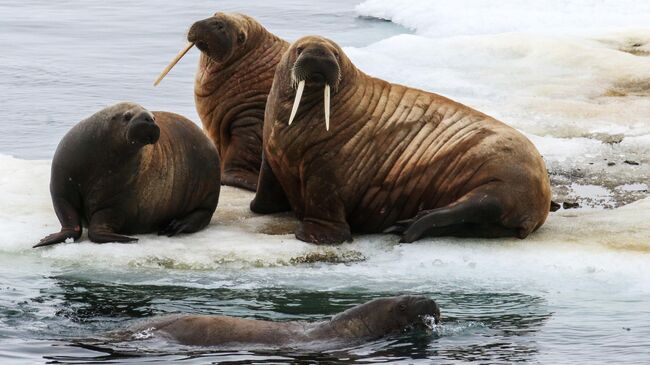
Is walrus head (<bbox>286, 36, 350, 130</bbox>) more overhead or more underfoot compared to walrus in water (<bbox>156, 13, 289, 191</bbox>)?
more overhead

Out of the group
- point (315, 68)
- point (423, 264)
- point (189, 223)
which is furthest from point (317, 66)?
point (423, 264)

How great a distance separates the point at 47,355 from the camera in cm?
695

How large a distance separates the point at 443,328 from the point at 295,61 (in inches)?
100

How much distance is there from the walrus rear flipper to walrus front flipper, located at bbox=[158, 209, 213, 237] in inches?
54.2

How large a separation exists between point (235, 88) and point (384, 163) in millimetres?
2006

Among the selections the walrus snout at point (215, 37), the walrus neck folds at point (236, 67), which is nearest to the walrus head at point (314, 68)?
the walrus snout at point (215, 37)

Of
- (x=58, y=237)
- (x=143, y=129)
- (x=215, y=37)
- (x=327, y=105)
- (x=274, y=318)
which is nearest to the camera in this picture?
(x=274, y=318)

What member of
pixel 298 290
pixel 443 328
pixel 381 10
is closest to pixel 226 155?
pixel 298 290

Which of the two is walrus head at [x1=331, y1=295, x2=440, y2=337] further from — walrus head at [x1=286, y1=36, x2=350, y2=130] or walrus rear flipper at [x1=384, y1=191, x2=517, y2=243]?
walrus head at [x1=286, y1=36, x2=350, y2=130]

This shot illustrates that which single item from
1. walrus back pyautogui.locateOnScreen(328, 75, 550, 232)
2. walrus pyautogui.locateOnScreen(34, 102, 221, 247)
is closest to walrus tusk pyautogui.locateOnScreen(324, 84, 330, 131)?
walrus back pyautogui.locateOnScreen(328, 75, 550, 232)

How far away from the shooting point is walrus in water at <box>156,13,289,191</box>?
36.3 feet

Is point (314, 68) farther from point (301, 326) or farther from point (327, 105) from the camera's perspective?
point (301, 326)

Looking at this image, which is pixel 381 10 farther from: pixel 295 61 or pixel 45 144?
pixel 295 61

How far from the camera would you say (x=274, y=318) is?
7.83 metres
